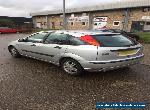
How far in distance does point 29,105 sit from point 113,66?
248 cm

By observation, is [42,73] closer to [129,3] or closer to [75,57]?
[75,57]

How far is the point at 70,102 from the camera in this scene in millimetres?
4285

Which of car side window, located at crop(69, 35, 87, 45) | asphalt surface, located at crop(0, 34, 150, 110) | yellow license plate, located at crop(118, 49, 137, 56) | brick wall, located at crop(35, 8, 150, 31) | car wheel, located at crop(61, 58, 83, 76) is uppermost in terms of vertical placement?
brick wall, located at crop(35, 8, 150, 31)

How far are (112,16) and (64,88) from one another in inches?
1038

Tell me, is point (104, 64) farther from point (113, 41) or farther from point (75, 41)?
point (75, 41)

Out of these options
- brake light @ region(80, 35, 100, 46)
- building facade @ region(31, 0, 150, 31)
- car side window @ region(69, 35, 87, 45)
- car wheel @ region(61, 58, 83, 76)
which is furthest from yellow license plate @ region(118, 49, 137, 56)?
building facade @ region(31, 0, 150, 31)

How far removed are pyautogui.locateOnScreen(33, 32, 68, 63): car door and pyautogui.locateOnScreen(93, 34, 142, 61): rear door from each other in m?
1.06

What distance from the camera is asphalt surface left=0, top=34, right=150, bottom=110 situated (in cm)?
424

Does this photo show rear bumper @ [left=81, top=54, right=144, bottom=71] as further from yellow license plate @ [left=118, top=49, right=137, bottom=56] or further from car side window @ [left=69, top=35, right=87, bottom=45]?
car side window @ [left=69, top=35, right=87, bottom=45]

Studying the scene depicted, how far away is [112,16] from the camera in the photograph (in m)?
30.0

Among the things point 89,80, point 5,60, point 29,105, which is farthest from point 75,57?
point 5,60

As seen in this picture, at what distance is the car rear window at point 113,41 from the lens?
558cm

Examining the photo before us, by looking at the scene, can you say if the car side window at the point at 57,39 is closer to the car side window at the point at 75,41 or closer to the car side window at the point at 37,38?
the car side window at the point at 75,41

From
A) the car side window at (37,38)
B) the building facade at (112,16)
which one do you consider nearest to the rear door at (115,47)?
the car side window at (37,38)
